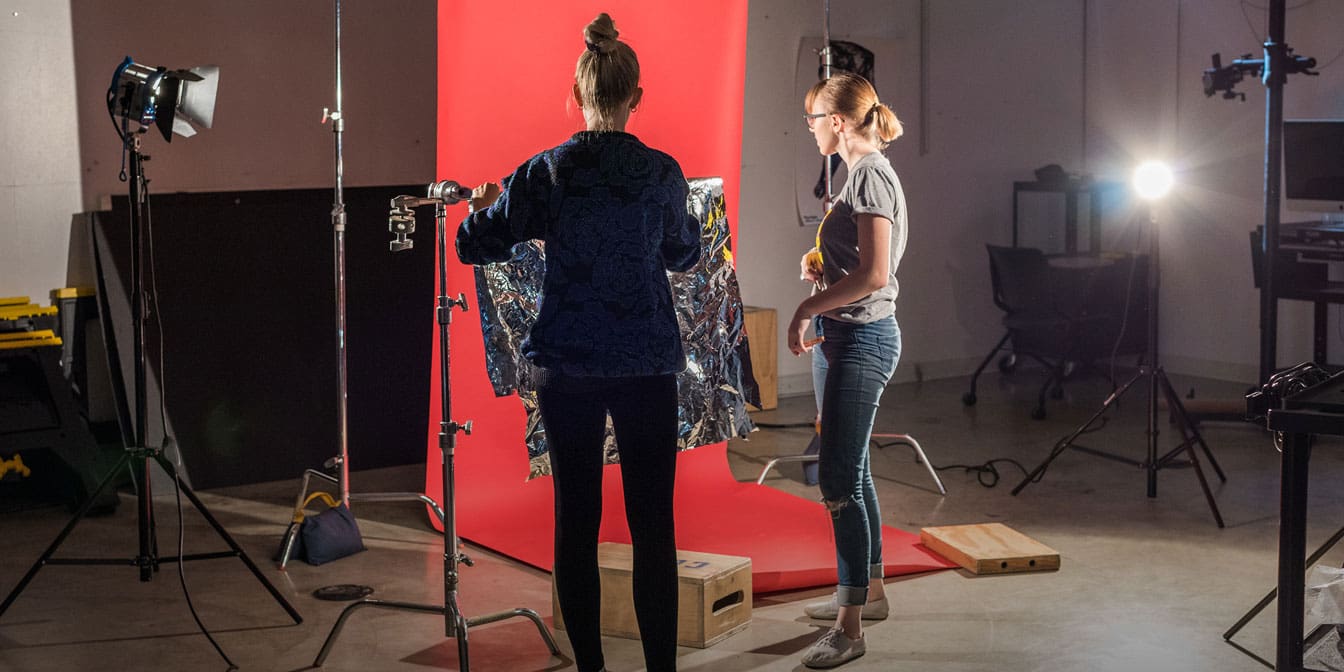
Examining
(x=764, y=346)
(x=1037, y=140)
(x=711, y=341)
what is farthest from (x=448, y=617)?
(x=1037, y=140)

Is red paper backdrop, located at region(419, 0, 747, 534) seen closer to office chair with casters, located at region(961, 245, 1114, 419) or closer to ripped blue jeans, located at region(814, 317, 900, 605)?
ripped blue jeans, located at region(814, 317, 900, 605)

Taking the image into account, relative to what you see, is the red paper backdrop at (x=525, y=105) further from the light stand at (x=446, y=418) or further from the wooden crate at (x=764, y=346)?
the wooden crate at (x=764, y=346)

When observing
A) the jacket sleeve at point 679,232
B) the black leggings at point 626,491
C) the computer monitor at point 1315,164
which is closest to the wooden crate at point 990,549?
the black leggings at point 626,491

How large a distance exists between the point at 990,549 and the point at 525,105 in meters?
1.95

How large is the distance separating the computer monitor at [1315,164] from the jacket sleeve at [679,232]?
4091mm

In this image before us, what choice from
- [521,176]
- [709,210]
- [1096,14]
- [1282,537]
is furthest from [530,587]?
[1096,14]

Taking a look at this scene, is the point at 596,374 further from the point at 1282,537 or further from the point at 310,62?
the point at 310,62

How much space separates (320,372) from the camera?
17.2 feet

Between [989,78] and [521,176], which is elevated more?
[989,78]

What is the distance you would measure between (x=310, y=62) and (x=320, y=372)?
47.4 inches

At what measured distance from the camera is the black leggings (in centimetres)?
247

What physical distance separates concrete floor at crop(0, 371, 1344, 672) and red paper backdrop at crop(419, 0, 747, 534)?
39 centimetres

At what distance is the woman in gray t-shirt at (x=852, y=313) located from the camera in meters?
2.89

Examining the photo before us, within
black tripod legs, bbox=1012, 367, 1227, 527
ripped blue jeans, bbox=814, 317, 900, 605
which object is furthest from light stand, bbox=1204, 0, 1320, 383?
ripped blue jeans, bbox=814, 317, 900, 605
